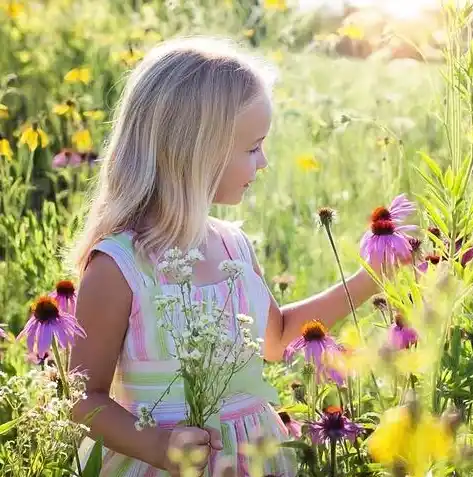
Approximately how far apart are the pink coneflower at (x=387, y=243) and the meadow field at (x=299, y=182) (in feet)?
0.21

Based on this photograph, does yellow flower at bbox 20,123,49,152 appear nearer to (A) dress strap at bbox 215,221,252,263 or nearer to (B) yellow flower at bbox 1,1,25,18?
(A) dress strap at bbox 215,221,252,263

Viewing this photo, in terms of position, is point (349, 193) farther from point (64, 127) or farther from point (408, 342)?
point (408, 342)

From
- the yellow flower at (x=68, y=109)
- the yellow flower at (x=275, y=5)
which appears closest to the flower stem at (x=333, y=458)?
the yellow flower at (x=68, y=109)

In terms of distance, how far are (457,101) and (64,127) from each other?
8.82ft

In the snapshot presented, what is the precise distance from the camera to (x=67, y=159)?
321 cm

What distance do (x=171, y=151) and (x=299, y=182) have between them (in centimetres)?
179

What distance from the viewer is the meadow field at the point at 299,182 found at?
51.0 inches

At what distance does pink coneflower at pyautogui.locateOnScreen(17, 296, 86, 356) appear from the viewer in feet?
4.92

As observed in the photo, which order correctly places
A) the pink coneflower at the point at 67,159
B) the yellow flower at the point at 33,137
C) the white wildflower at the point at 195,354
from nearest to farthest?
the white wildflower at the point at 195,354, the yellow flower at the point at 33,137, the pink coneflower at the point at 67,159

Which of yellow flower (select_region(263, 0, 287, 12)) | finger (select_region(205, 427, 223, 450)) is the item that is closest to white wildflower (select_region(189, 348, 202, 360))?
finger (select_region(205, 427, 223, 450))

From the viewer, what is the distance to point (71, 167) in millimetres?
3262

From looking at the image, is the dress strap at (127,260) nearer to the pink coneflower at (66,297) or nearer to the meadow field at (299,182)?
the pink coneflower at (66,297)

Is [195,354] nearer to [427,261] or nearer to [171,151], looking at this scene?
[427,261]

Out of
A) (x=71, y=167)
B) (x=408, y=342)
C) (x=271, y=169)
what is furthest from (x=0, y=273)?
(x=408, y=342)
